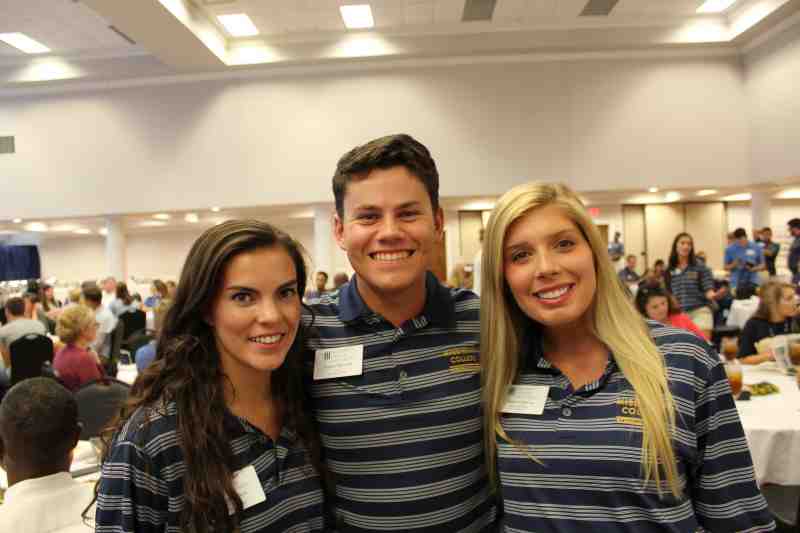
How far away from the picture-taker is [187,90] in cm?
1088

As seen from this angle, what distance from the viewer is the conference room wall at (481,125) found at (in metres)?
10.6

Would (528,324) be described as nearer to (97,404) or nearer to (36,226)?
(97,404)

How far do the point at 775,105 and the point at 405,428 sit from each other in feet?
37.8

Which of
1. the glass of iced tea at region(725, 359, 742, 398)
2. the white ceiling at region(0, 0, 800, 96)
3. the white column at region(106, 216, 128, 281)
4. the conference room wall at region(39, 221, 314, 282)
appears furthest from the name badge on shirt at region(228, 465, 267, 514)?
the conference room wall at region(39, 221, 314, 282)

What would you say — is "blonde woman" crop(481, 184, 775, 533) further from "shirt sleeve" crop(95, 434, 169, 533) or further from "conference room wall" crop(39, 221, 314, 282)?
"conference room wall" crop(39, 221, 314, 282)

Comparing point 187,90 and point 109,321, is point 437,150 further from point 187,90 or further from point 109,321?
point 109,321

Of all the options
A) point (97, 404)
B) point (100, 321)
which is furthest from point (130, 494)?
point (100, 321)

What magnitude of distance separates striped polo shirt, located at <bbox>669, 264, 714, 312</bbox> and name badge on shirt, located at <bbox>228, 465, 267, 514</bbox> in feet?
20.7

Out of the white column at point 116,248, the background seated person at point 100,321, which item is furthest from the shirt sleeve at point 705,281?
the white column at point 116,248

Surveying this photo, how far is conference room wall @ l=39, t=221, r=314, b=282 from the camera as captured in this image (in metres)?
15.3

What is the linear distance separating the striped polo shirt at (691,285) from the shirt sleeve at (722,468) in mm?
5805

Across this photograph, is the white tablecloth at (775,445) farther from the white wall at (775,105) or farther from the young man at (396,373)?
the white wall at (775,105)

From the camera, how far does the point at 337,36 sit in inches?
400

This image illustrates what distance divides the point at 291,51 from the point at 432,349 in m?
10.0
